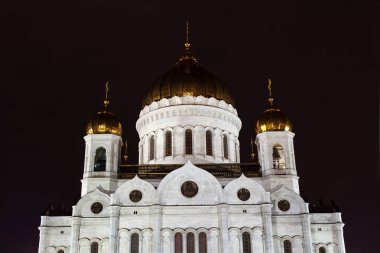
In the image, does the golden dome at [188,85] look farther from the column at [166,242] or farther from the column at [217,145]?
the column at [166,242]

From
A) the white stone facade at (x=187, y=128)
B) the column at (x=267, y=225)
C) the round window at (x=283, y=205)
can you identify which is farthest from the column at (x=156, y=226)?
the round window at (x=283, y=205)

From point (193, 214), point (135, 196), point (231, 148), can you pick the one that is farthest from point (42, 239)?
point (231, 148)

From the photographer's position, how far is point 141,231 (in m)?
31.6

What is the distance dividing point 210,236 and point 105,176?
866 centimetres

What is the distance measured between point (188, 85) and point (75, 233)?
49.9ft

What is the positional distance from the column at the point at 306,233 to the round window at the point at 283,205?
1200mm

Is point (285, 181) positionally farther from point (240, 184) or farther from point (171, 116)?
point (171, 116)

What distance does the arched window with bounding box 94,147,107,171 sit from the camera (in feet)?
115

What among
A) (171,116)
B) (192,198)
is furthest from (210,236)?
(171,116)

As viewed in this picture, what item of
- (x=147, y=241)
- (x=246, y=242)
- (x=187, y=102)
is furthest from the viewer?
(x=187, y=102)

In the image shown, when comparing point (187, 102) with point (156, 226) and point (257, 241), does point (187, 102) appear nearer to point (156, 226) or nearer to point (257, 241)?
point (156, 226)

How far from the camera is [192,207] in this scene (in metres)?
32.2

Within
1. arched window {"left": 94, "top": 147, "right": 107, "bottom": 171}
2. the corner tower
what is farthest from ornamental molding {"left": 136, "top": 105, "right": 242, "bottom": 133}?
arched window {"left": 94, "top": 147, "right": 107, "bottom": 171}

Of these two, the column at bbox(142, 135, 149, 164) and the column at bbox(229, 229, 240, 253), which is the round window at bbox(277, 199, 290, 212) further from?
the column at bbox(142, 135, 149, 164)
